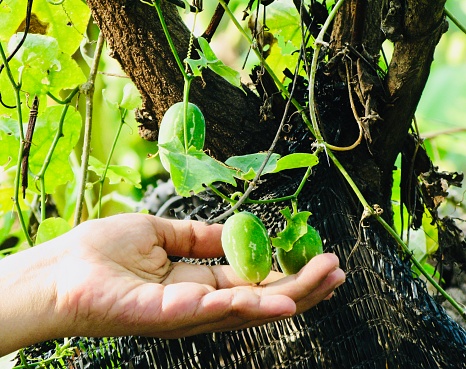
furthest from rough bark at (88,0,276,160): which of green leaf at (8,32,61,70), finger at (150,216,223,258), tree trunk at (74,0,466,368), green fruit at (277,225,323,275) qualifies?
green fruit at (277,225,323,275)

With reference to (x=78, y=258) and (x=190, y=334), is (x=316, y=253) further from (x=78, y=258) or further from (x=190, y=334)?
(x=78, y=258)

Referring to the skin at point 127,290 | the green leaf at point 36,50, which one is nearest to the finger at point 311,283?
the skin at point 127,290

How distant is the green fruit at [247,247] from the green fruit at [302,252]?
46 mm

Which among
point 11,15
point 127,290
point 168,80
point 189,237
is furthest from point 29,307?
point 11,15

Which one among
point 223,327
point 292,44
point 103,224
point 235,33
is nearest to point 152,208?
point 292,44

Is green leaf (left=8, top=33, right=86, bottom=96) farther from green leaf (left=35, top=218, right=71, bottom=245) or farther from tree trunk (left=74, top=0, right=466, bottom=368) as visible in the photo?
green leaf (left=35, top=218, right=71, bottom=245)

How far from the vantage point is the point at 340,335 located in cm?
96

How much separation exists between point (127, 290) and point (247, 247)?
178 millimetres

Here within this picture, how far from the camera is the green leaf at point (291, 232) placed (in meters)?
0.87

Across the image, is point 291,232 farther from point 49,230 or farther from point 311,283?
point 49,230

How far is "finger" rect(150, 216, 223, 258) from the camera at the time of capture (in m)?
1.01

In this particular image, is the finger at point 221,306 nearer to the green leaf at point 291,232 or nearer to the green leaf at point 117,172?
the green leaf at point 291,232

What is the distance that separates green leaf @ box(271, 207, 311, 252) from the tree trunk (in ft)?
0.43

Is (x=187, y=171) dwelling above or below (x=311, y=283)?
above
